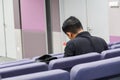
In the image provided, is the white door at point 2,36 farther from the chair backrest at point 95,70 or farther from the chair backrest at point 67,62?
the chair backrest at point 95,70

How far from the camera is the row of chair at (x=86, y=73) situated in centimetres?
148

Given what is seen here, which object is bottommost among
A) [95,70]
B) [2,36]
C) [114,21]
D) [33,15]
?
[2,36]

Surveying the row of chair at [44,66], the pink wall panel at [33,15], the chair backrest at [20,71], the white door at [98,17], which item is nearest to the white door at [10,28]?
the pink wall panel at [33,15]

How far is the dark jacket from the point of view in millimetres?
2592

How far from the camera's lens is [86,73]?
1.59m

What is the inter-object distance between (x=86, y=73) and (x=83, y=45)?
3.50 ft

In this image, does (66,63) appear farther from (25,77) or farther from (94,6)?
(94,6)

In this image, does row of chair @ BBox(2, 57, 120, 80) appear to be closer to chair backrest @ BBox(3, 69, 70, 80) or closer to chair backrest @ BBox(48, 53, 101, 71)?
chair backrest @ BBox(3, 69, 70, 80)

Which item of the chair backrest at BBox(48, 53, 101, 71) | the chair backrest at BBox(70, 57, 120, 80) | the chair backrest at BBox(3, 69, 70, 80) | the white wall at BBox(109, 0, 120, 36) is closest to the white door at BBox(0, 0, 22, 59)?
the white wall at BBox(109, 0, 120, 36)

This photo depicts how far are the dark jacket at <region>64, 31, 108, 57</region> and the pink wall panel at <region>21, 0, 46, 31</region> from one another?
4.40m

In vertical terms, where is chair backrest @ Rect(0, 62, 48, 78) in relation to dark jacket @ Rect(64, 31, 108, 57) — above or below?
below

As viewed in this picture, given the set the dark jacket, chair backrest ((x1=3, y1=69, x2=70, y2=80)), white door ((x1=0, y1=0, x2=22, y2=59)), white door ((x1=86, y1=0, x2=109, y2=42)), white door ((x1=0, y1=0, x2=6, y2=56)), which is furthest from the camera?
white door ((x1=0, y1=0, x2=6, y2=56))

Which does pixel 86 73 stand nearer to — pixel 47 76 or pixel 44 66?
pixel 47 76

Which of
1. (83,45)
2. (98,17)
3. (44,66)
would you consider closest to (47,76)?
(44,66)
